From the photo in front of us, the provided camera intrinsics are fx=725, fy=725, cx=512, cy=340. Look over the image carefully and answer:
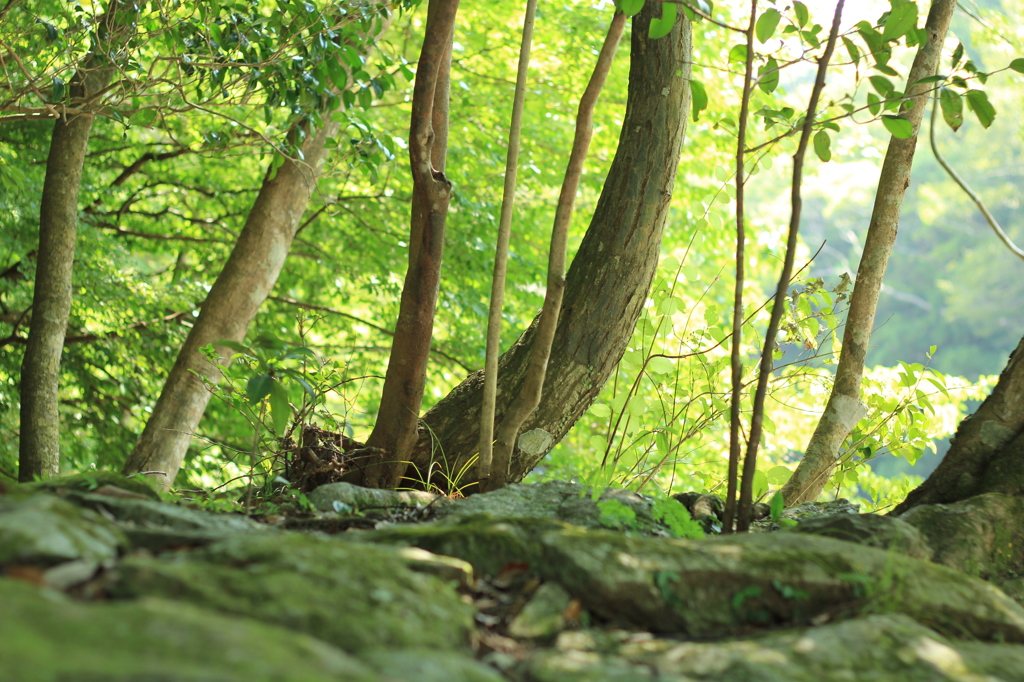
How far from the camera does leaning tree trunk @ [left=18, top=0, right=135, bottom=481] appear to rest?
13.1ft

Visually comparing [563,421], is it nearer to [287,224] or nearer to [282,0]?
[282,0]

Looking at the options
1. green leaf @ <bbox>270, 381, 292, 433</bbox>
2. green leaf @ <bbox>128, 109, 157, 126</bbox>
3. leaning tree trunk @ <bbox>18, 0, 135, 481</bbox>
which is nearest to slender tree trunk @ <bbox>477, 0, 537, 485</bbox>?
green leaf @ <bbox>270, 381, 292, 433</bbox>

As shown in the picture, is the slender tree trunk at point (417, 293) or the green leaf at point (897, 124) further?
the slender tree trunk at point (417, 293)

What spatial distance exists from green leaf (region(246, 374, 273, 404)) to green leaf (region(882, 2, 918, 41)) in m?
1.91

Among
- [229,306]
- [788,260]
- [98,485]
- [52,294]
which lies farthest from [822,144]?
[52,294]

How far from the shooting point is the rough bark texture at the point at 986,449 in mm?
2279

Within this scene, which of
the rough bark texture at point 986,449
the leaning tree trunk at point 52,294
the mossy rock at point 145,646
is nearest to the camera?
the mossy rock at point 145,646

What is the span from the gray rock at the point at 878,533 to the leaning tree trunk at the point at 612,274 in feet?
3.72

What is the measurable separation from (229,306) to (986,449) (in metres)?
4.06

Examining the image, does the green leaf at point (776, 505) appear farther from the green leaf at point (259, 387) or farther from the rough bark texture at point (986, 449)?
the green leaf at point (259, 387)

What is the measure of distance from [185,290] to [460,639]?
567 centimetres

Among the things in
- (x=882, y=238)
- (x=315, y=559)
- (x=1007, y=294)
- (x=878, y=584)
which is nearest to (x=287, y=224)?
(x=882, y=238)

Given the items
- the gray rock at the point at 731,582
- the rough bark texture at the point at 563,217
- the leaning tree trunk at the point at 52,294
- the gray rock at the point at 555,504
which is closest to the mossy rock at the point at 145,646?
the gray rock at the point at 731,582

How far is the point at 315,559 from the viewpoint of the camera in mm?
1279
